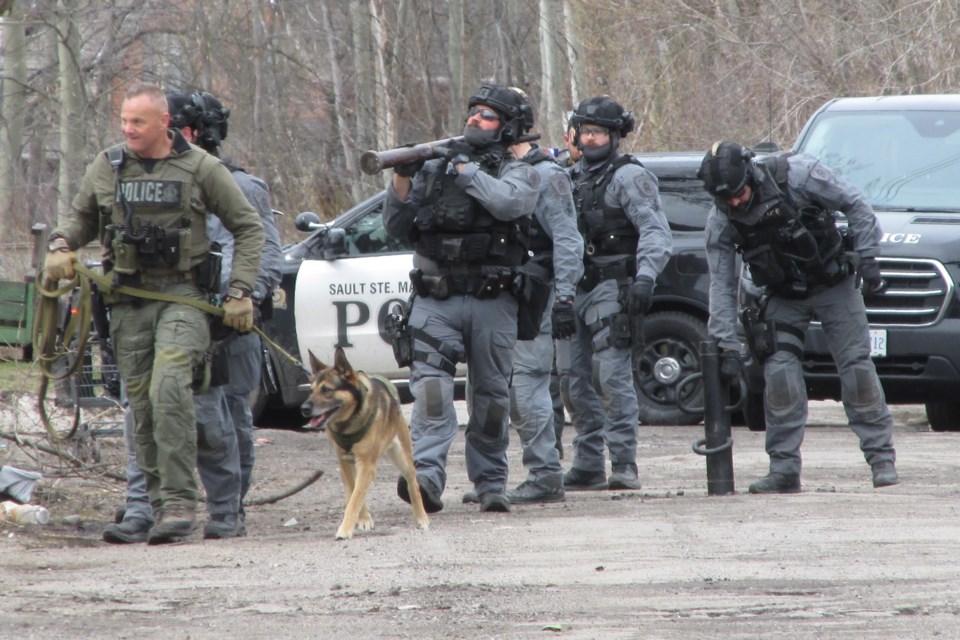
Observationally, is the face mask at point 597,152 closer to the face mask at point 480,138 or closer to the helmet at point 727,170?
the helmet at point 727,170

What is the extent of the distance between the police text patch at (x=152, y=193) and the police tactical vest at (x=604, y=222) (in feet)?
9.14

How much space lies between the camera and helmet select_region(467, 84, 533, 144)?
758 centimetres

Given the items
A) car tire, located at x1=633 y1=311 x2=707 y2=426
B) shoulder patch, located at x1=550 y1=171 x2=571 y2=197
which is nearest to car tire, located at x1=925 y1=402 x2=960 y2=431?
car tire, located at x1=633 y1=311 x2=707 y2=426

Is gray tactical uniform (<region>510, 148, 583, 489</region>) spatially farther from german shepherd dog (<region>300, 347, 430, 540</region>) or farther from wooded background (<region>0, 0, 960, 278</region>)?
wooded background (<region>0, 0, 960, 278</region>)

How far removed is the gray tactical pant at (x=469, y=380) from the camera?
24.6 feet

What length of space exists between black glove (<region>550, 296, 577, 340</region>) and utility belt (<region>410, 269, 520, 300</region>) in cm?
63

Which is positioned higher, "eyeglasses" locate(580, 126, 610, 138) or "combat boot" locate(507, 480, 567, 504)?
"eyeglasses" locate(580, 126, 610, 138)

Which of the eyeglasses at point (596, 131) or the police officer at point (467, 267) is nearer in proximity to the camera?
the police officer at point (467, 267)

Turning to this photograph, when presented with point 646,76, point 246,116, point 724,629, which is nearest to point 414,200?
point 724,629

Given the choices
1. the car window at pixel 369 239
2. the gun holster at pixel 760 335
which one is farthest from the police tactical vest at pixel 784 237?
the car window at pixel 369 239

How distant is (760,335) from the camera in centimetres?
840

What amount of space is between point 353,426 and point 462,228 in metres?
1.08

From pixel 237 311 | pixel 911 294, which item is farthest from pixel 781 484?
pixel 237 311

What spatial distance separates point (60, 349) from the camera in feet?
24.2
